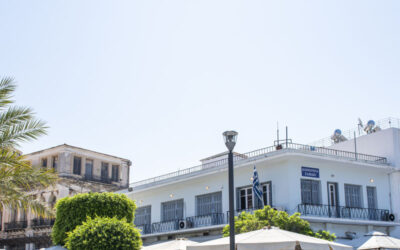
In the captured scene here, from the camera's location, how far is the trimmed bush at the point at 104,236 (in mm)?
15961

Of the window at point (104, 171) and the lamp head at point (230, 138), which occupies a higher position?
the window at point (104, 171)

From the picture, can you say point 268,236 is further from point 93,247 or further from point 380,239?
point 380,239

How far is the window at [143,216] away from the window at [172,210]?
1.48 meters

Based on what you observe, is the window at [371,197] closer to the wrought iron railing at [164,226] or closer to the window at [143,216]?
the wrought iron railing at [164,226]

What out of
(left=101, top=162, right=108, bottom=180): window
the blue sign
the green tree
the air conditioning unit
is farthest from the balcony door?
(left=101, top=162, right=108, bottom=180): window

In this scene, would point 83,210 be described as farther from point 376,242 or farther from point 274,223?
point 376,242

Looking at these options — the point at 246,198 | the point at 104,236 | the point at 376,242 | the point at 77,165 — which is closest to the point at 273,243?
the point at 104,236

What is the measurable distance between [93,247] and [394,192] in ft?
55.9

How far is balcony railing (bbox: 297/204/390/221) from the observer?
75.6 ft

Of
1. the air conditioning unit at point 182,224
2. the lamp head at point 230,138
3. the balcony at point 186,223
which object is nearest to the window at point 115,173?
the balcony at point 186,223

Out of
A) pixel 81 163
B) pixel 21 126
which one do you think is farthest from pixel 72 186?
pixel 21 126

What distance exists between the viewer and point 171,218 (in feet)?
98.9

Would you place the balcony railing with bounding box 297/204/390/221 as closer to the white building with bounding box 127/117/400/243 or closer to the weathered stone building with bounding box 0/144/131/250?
the white building with bounding box 127/117/400/243

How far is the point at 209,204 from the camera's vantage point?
27844 millimetres
